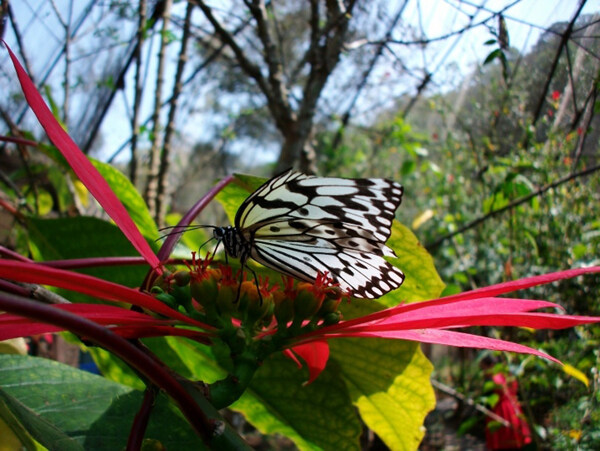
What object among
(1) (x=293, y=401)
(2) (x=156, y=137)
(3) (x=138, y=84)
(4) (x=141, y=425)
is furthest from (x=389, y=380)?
(3) (x=138, y=84)

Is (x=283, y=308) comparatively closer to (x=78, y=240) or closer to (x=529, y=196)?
(x=78, y=240)

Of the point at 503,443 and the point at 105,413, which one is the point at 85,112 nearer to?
the point at 105,413

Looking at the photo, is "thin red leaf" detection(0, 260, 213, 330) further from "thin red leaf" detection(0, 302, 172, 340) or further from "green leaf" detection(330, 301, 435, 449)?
"green leaf" detection(330, 301, 435, 449)

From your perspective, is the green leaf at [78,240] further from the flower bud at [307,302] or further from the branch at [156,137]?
the branch at [156,137]

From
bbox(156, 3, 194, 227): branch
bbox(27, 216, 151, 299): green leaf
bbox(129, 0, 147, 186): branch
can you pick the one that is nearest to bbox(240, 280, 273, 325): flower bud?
bbox(27, 216, 151, 299): green leaf

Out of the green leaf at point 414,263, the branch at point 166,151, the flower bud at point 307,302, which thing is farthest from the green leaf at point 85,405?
the branch at point 166,151
